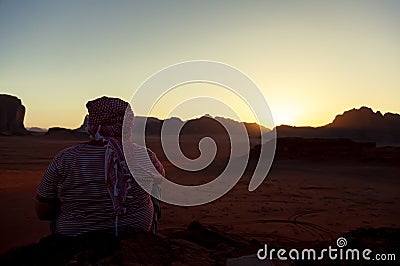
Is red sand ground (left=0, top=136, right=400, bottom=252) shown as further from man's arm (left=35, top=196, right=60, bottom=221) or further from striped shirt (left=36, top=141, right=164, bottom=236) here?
man's arm (left=35, top=196, right=60, bottom=221)

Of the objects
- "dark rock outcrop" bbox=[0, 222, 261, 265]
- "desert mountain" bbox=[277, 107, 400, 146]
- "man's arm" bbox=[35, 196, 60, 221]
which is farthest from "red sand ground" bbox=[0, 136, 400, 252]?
"desert mountain" bbox=[277, 107, 400, 146]

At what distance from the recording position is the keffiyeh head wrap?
3512 millimetres

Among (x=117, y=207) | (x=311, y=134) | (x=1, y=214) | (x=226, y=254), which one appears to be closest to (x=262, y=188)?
(x=1, y=214)

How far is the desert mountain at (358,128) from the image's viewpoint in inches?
2896

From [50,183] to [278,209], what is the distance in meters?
7.85

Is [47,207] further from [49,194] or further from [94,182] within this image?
[94,182]

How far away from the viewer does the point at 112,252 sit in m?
3.26

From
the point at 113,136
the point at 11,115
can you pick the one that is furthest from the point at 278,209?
the point at 11,115

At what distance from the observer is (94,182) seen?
3508 mm

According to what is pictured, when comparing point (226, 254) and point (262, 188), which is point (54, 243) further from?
point (262, 188)

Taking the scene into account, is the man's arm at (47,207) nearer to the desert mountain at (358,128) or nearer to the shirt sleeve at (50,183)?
the shirt sleeve at (50,183)

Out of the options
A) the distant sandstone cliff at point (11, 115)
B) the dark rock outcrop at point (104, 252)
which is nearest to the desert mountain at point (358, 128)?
the distant sandstone cliff at point (11, 115)

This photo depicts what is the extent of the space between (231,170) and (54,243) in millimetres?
18578

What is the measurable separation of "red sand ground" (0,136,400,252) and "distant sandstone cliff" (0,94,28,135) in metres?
64.6
